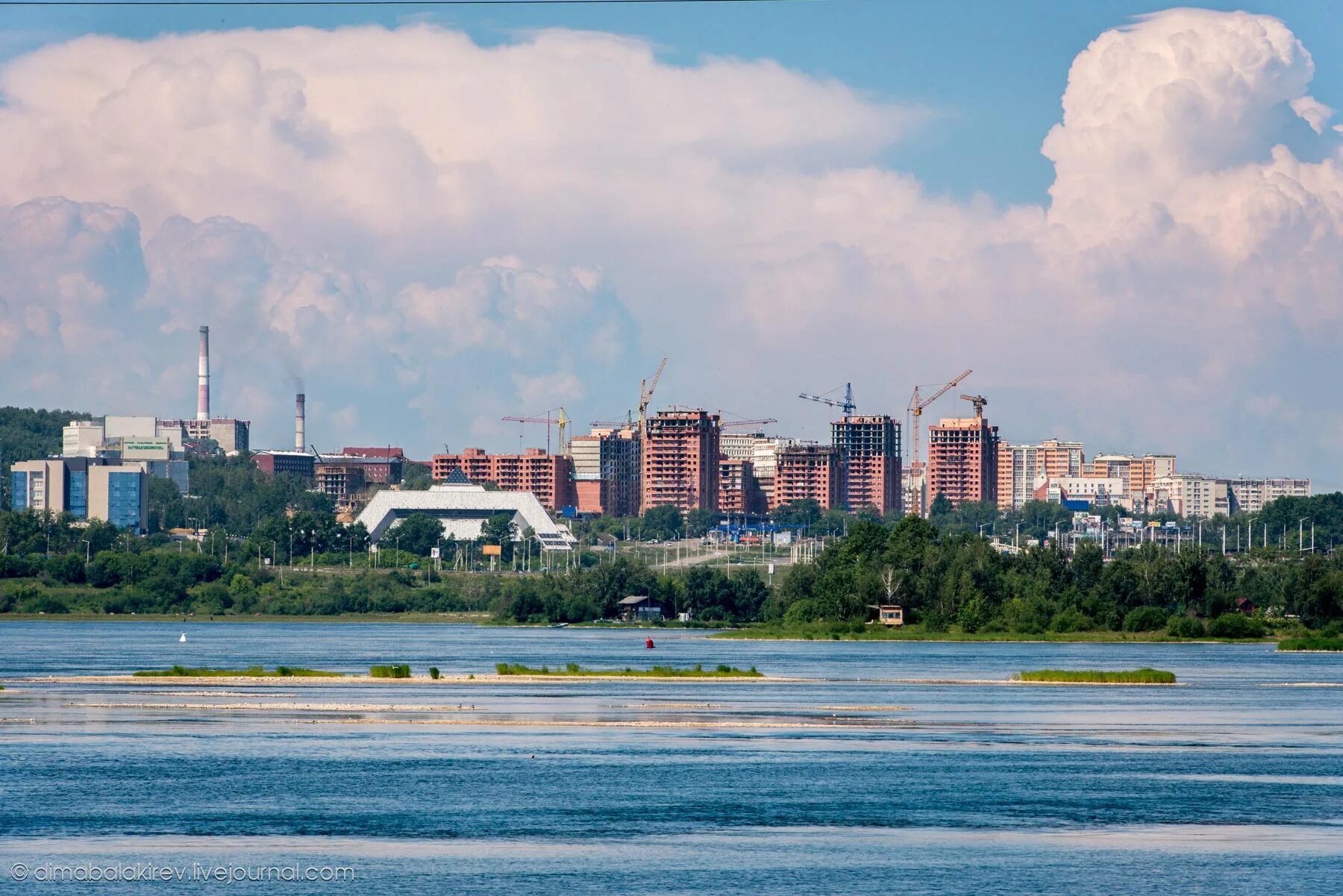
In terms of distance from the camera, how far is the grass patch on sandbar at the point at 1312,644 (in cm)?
14400

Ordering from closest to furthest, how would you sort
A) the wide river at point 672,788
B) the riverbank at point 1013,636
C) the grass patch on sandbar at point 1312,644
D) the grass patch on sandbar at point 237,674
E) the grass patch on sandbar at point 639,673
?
the wide river at point 672,788
the grass patch on sandbar at point 237,674
the grass patch on sandbar at point 639,673
the grass patch on sandbar at point 1312,644
the riverbank at point 1013,636

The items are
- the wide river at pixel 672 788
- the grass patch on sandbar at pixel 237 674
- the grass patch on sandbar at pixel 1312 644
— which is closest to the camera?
the wide river at pixel 672 788

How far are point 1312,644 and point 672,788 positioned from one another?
103 meters

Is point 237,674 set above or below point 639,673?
below

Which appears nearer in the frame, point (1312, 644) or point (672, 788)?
point (672, 788)

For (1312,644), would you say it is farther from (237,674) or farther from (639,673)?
(237,674)

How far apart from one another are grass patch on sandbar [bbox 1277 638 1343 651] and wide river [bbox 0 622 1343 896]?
4770cm

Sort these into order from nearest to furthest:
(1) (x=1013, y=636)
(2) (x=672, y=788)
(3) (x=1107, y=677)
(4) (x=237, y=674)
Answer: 1. (2) (x=672, y=788)
2. (4) (x=237, y=674)
3. (3) (x=1107, y=677)
4. (1) (x=1013, y=636)

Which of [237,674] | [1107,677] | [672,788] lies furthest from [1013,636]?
[672,788]

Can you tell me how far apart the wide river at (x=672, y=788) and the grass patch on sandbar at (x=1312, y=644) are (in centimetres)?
4770

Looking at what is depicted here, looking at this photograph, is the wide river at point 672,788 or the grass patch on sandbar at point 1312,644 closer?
the wide river at point 672,788

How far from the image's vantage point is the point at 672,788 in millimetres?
55031

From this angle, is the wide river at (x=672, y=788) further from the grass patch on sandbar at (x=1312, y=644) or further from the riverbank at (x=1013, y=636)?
the riverbank at (x=1013, y=636)

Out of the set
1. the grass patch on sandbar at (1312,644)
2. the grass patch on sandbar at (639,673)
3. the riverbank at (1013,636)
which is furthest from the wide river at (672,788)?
the riverbank at (1013,636)
